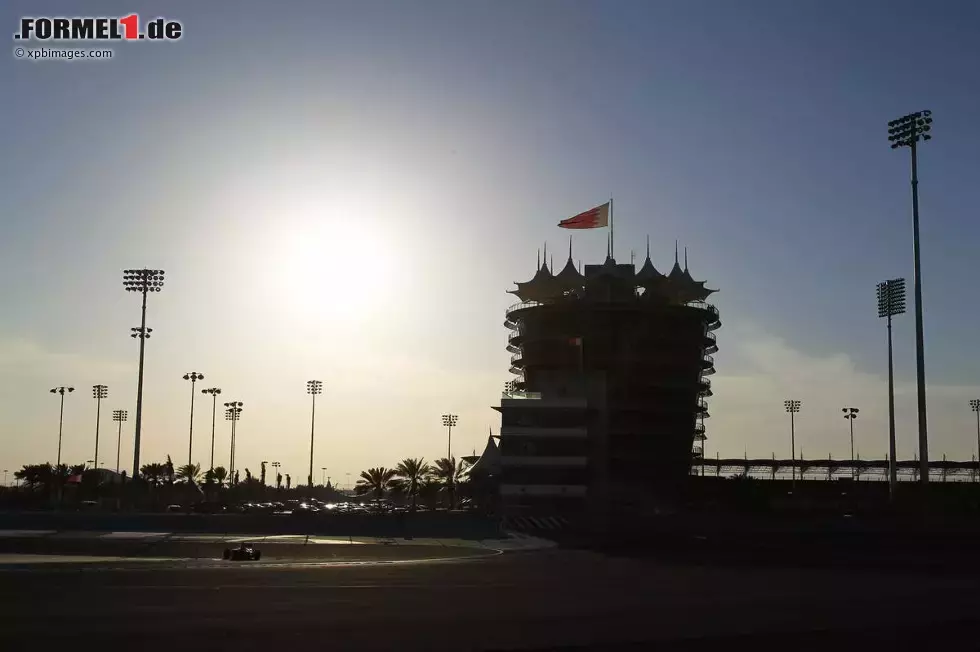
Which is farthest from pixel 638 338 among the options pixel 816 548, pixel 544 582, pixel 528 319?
pixel 544 582

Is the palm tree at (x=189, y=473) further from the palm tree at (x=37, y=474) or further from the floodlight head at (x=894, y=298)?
the floodlight head at (x=894, y=298)

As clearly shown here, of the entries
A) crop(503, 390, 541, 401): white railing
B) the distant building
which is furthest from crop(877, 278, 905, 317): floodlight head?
crop(503, 390, 541, 401): white railing

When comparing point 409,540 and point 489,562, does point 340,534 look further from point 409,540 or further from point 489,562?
point 489,562

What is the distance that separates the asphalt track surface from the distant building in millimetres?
67825

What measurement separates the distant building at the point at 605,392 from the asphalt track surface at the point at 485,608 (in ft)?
223

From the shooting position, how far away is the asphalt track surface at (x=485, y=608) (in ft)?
58.8

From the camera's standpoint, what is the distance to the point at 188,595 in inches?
965

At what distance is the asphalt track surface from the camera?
58.8 ft

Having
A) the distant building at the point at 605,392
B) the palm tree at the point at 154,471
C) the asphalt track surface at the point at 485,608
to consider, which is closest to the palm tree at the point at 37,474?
the palm tree at the point at 154,471

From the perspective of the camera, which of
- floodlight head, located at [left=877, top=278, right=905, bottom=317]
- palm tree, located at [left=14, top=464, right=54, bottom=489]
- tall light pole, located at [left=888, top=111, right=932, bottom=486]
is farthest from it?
palm tree, located at [left=14, top=464, right=54, bottom=489]

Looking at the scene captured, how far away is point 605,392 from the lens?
106 metres

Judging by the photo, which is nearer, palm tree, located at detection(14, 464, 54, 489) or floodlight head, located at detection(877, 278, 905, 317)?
floodlight head, located at detection(877, 278, 905, 317)

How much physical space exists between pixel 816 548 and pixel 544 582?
896 inches

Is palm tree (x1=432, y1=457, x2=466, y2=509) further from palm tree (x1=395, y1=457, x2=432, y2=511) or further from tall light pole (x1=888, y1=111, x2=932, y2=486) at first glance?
tall light pole (x1=888, y1=111, x2=932, y2=486)
